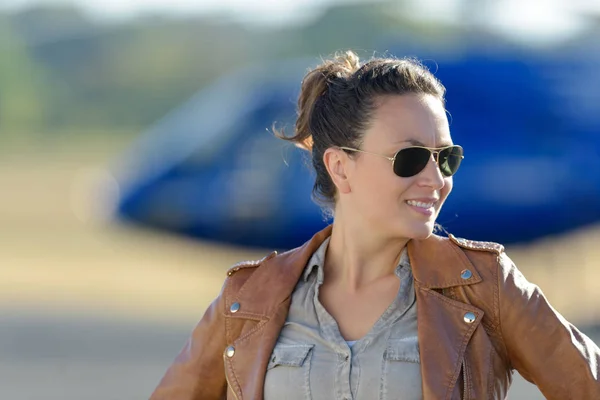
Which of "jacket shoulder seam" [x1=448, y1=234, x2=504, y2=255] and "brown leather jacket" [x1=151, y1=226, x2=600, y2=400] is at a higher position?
"jacket shoulder seam" [x1=448, y1=234, x2=504, y2=255]

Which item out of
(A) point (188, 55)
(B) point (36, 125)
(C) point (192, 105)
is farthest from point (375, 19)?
(C) point (192, 105)

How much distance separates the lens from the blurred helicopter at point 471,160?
36.1ft

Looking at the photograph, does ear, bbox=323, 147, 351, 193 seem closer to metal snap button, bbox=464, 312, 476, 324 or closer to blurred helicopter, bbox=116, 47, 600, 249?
metal snap button, bbox=464, 312, 476, 324

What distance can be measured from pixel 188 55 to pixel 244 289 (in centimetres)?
3855

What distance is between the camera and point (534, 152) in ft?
36.1

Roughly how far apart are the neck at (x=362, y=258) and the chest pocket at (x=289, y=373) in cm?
27

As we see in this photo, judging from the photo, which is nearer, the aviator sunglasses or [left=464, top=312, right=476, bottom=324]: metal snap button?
[left=464, top=312, right=476, bottom=324]: metal snap button

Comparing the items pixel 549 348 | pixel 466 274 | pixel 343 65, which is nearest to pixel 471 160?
pixel 343 65

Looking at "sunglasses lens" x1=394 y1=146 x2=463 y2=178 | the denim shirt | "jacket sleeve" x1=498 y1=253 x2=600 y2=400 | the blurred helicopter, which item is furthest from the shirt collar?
the blurred helicopter

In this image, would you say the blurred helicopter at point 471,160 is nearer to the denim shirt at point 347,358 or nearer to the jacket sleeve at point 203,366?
the jacket sleeve at point 203,366

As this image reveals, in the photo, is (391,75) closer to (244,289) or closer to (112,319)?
(244,289)

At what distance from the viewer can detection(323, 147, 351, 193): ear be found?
3619mm

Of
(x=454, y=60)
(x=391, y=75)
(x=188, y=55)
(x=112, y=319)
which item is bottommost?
(x=112, y=319)

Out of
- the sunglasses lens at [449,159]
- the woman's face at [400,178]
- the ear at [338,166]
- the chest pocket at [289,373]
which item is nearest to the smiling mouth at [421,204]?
the woman's face at [400,178]
